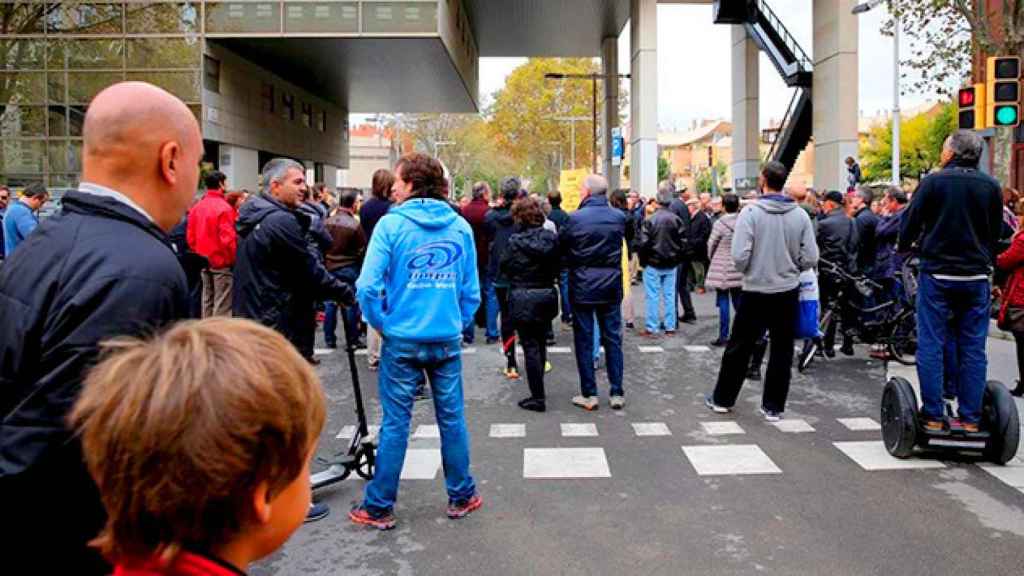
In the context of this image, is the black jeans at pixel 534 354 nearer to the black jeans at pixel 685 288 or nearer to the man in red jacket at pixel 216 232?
the man in red jacket at pixel 216 232

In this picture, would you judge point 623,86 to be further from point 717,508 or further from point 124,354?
point 124,354

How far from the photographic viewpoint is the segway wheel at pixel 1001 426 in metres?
5.71

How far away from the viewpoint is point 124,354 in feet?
4.63

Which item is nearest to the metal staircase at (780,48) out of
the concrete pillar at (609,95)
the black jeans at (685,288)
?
the concrete pillar at (609,95)

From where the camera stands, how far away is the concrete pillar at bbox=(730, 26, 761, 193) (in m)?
29.9

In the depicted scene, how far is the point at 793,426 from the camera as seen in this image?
23.2 feet

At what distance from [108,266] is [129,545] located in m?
0.71

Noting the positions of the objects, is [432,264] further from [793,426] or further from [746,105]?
[746,105]

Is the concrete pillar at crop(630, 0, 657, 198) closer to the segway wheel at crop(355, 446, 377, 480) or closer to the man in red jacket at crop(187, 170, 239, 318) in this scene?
the man in red jacket at crop(187, 170, 239, 318)

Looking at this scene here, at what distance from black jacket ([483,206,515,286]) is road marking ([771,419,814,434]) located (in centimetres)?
437

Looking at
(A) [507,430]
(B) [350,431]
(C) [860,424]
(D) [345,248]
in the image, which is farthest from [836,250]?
(B) [350,431]

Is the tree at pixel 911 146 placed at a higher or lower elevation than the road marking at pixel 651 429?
higher

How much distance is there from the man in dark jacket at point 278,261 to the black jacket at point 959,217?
3799mm

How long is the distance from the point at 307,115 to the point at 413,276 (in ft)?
110
